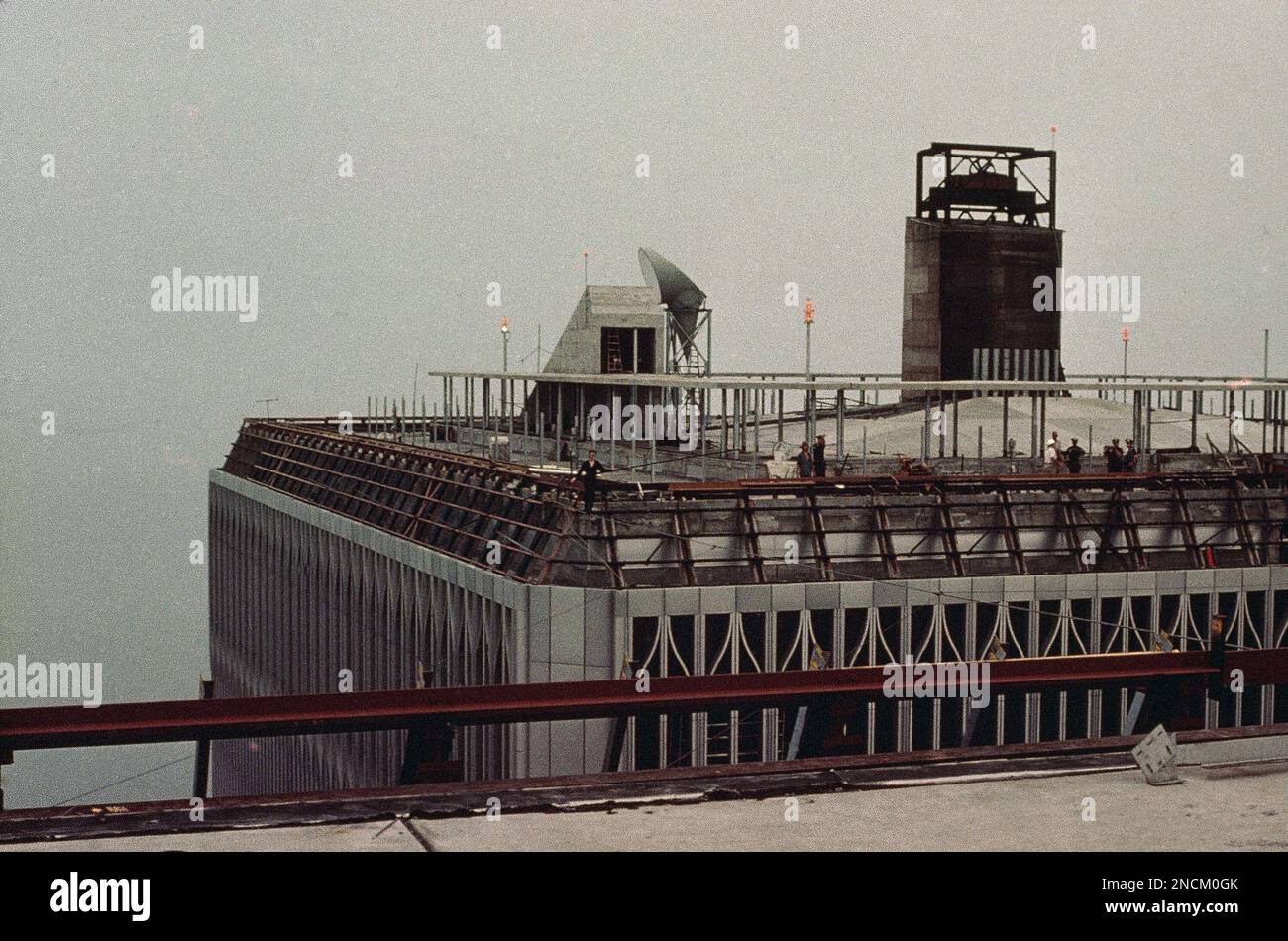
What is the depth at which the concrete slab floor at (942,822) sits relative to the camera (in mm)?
17484

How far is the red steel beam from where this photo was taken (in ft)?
69.5

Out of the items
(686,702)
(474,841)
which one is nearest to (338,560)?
(686,702)

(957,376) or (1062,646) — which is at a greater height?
(957,376)

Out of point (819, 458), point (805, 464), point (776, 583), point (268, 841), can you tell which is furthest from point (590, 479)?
point (268, 841)

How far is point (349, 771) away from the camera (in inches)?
2798

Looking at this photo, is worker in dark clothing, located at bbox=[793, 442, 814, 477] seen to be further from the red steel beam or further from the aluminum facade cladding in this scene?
the red steel beam

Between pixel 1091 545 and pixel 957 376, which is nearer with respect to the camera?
pixel 1091 545

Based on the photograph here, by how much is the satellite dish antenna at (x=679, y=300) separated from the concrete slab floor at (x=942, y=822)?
6224 cm

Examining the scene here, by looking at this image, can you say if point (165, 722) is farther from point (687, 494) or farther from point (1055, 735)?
point (1055, 735)

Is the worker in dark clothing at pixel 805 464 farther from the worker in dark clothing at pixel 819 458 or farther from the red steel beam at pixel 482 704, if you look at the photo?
the red steel beam at pixel 482 704

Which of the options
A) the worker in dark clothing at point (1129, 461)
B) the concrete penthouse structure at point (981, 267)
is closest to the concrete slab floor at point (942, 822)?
the worker in dark clothing at point (1129, 461)

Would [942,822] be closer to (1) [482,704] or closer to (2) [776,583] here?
(1) [482,704]

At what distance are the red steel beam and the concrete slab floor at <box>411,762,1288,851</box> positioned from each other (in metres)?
3.05
